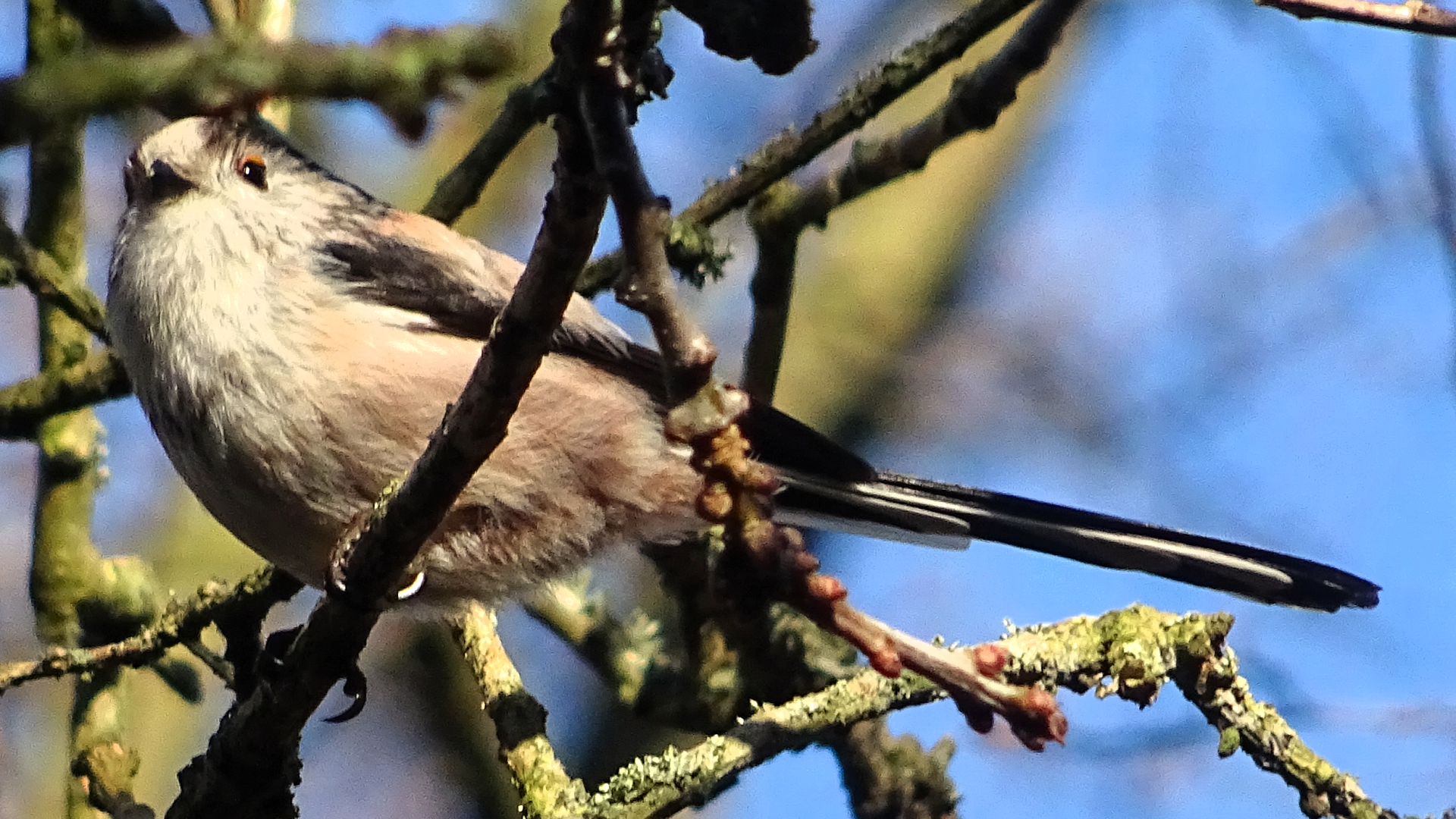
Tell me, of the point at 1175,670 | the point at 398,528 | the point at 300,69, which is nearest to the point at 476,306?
the point at 398,528

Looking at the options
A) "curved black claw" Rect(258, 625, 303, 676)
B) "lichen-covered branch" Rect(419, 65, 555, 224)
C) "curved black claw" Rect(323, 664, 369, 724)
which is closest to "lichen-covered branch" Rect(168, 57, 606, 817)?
"curved black claw" Rect(258, 625, 303, 676)

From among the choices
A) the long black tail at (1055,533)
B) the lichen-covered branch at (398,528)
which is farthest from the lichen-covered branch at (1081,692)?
the lichen-covered branch at (398,528)

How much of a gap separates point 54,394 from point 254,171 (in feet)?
2.05

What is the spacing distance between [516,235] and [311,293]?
314 cm

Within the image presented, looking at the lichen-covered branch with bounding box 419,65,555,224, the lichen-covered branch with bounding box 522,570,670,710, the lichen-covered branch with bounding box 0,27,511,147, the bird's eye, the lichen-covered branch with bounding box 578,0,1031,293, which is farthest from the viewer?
the lichen-covered branch with bounding box 522,570,670,710

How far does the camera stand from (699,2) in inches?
39.5

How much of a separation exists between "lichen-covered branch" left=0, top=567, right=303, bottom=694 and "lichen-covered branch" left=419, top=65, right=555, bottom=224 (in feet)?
3.06

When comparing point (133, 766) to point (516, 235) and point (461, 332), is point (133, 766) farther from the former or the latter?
point (516, 235)

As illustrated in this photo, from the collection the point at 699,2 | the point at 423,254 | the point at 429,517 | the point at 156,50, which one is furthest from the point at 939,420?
the point at 156,50

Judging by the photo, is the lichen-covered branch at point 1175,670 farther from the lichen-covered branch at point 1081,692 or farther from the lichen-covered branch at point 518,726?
the lichen-covered branch at point 518,726

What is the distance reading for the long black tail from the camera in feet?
7.73

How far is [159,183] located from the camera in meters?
2.61

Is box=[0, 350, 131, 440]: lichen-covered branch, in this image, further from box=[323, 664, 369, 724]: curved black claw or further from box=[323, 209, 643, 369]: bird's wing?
box=[323, 664, 369, 724]: curved black claw

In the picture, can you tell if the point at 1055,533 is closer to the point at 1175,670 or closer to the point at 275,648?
the point at 1175,670
